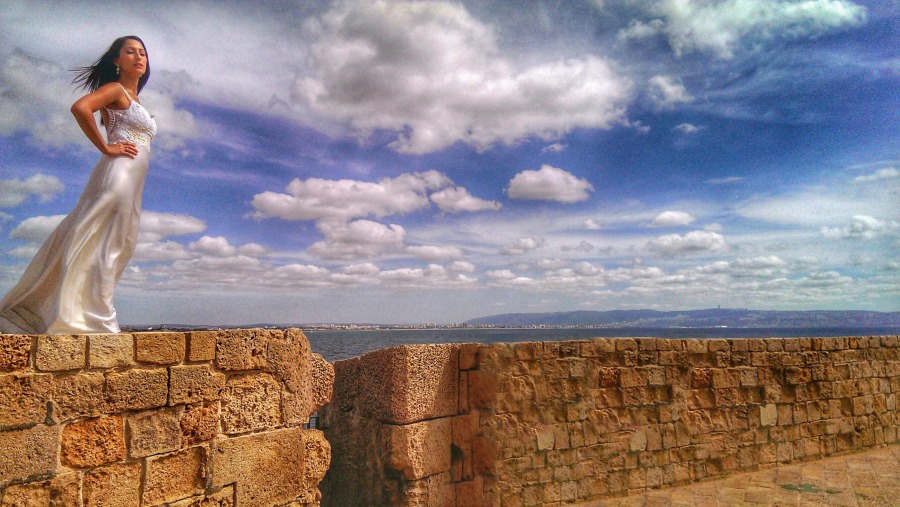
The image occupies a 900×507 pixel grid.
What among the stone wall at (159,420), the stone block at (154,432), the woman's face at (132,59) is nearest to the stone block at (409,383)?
the stone wall at (159,420)

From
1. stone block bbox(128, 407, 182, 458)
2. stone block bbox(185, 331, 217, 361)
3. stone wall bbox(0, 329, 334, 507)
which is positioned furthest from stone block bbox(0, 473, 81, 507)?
stone block bbox(185, 331, 217, 361)

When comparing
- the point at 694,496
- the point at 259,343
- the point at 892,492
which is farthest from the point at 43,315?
the point at 892,492

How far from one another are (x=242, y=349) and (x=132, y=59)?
6.49 feet

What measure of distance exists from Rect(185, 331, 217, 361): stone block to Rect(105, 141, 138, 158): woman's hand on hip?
1.16m

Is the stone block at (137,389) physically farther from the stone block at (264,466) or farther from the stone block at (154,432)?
the stone block at (264,466)

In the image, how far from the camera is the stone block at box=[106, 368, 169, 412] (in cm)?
304

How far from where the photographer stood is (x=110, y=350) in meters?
3.02

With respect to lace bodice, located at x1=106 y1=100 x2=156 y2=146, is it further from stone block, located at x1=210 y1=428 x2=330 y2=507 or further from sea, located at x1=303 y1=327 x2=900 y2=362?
sea, located at x1=303 y1=327 x2=900 y2=362

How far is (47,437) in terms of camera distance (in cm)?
281

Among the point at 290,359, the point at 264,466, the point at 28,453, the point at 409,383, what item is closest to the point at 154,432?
the point at 28,453

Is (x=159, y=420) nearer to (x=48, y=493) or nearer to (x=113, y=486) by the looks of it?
(x=113, y=486)

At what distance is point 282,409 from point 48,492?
1376 mm

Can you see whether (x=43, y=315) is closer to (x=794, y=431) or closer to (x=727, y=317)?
(x=794, y=431)

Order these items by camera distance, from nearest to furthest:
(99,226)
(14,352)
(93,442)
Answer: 1. (14,352)
2. (93,442)
3. (99,226)
